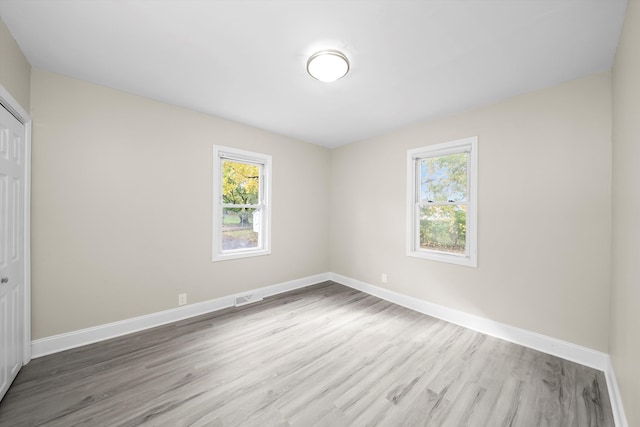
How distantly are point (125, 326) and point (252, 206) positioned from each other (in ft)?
6.70

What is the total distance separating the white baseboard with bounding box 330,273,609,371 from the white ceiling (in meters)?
2.47

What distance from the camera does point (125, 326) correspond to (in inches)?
104

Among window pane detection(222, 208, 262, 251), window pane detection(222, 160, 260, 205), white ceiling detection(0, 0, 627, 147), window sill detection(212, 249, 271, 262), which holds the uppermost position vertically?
white ceiling detection(0, 0, 627, 147)

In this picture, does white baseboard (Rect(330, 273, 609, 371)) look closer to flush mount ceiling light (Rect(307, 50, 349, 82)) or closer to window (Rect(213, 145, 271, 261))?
window (Rect(213, 145, 271, 261))

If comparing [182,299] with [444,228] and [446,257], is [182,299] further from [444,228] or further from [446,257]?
[444,228]

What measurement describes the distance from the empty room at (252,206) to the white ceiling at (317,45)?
0.02 metres

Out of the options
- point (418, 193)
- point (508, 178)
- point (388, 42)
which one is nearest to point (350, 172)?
point (418, 193)

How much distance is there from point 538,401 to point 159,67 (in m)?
4.06

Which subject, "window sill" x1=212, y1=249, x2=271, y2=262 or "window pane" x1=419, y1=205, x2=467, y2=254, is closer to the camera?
"window pane" x1=419, y1=205, x2=467, y2=254

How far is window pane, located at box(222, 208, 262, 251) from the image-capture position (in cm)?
355

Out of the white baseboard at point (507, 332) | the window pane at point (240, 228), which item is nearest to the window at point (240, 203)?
the window pane at point (240, 228)

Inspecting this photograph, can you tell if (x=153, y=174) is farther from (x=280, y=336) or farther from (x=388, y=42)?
(x=388, y=42)

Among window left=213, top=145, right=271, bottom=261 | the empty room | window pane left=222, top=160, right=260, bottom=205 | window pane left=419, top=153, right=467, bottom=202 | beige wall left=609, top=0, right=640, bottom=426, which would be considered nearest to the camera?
beige wall left=609, top=0, right=640, bottom=426

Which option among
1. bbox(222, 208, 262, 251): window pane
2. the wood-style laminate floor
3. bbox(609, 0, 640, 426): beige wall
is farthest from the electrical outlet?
bbox(609, 0, 640, 426): beige wall
